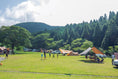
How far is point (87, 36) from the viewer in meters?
85.8

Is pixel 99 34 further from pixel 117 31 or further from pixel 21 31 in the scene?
pixel 21 31

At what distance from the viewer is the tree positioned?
57.8 meters

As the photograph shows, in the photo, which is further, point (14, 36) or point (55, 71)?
point (14, 36)

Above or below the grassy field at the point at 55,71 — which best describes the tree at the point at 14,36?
above

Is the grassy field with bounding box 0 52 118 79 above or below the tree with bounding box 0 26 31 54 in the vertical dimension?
below

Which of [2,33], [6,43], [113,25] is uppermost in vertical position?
[113,25]

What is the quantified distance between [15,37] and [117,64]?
167 ft

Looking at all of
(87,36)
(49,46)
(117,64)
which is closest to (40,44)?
(49,46)

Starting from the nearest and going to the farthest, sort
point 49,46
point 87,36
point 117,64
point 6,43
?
point 117,64 → point 6,43 → point 87,36 → point 49,46

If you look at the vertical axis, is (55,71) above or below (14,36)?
below

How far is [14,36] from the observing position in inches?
2304

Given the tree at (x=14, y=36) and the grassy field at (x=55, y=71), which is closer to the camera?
the grassy field at (x=55, y=71)

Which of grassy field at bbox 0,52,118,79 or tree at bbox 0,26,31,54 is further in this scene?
tree at bbox 0,26,31,54

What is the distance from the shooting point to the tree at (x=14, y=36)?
189ft
